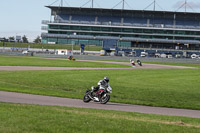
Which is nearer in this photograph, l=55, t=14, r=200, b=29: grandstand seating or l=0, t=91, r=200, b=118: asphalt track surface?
l=0, t=91, r=200, b=118: asphalt track surface

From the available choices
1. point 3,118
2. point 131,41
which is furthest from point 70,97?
point 131,41

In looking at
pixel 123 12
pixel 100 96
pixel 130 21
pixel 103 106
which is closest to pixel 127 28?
pixel 130 21

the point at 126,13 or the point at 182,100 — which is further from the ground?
the point at 126,13

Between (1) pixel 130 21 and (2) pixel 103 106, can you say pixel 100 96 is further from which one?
(1) pixel 130 21

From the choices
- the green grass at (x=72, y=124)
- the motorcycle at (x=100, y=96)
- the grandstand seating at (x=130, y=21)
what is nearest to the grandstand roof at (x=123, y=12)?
the grandstand seating at (x=130, y=21)

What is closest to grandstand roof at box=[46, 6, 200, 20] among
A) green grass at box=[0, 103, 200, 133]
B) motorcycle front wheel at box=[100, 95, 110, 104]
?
motorcycle front wheel at box=[100, 95, 110, 104]

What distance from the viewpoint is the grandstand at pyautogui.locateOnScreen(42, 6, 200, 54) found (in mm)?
138288

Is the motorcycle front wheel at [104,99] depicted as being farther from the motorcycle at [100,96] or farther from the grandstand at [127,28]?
the grandstand at [127,28]

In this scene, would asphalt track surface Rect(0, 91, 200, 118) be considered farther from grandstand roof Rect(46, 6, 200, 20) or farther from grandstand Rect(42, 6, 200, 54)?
grandstand roof Rect(46, 6, 200, 20)

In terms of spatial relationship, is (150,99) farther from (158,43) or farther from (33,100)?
(158,43)

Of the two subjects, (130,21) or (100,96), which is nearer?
(100,96)

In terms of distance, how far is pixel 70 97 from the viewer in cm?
1995

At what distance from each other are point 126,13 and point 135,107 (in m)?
128

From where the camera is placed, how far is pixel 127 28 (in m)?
140
